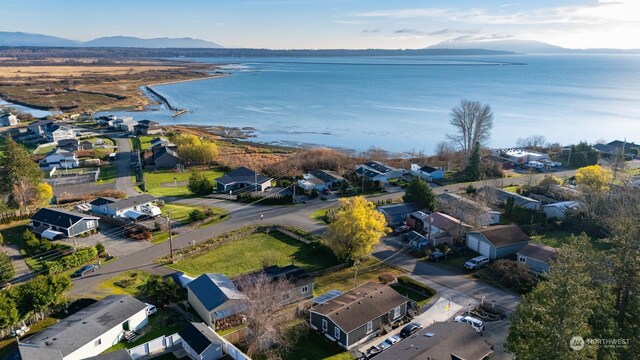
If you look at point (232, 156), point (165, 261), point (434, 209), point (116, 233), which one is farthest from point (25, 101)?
point (434, 209)

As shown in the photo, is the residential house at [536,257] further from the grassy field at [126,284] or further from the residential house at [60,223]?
the residential house at [60,223]

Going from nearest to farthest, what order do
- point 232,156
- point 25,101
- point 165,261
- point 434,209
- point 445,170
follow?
point 165,261
point 434,209
point 445,170
point 232,156
point 25,101

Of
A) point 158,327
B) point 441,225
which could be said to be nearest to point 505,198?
point 441,225

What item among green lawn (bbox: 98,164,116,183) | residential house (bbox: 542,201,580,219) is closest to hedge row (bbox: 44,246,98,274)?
green lawn (bbox: 98,164,116,183)

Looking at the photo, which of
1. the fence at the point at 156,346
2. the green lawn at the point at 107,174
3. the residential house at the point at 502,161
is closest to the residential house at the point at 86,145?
the green lawn at the point at 107,174

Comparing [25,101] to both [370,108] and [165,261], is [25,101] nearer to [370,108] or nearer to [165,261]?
[370,108]

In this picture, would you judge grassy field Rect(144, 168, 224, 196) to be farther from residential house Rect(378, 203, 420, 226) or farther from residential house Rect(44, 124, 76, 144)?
residential house Rect(44, 124, 76, 144)
